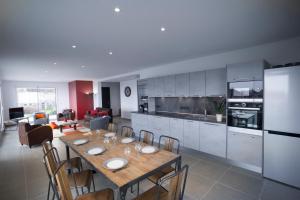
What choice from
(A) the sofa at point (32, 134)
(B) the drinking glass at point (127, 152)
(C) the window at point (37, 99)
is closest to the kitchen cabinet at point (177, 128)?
(B) the drinking glass at point (127, 152)

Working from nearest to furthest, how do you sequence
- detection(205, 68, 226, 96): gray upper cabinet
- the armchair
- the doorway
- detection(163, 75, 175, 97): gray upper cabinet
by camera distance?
detection(205, 68, 226, 96): gray upper cabinet, detection(163, 75, 175, 97): gray upper cabinet, the armchair, the doorway

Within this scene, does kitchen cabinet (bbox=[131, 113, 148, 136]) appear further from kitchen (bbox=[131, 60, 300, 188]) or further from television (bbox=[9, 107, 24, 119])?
television (bbox=[9, 107, 24, 119])

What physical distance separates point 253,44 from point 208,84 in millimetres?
1220

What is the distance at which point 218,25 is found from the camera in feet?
7.40

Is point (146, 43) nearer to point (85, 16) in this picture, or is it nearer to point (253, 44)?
point (85, 16)

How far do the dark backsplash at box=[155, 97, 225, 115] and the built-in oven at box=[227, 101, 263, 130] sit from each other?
79 centimetres

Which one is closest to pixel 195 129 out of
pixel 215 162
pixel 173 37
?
pixel 215 162

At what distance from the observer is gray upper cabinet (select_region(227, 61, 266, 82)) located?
2699 millimetres

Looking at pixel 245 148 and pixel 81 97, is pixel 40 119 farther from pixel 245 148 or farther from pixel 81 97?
pixel 245 148

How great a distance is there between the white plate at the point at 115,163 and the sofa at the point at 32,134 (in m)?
3.93

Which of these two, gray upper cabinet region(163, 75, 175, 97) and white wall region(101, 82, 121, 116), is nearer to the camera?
gray upper cabinet region(163, 75, 175, 97)

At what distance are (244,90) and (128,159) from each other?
102 inches

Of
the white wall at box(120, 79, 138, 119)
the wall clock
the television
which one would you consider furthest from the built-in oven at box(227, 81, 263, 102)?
the television

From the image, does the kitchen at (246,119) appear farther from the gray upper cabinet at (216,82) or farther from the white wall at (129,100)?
the white wall at (129,100)
